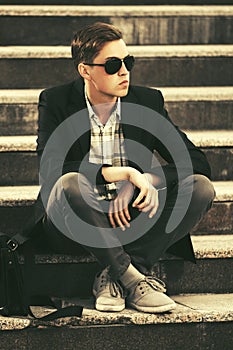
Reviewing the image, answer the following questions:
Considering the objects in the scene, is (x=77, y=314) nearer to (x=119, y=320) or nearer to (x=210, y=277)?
(x=119, y=320)

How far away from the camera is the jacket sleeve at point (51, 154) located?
4.09 metres

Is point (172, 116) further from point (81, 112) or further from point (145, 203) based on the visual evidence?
point (145, 203)

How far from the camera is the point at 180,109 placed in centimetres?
514

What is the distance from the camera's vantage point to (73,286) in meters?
4.27

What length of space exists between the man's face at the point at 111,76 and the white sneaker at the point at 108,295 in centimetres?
75

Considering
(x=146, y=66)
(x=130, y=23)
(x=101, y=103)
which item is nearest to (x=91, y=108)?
(x=101, y=103)

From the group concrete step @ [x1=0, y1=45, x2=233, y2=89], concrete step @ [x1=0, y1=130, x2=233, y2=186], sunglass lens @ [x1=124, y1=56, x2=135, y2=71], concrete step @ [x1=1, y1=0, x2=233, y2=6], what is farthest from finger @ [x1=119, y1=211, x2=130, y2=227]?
concrete step @ [x1=1, y1=0, x2=233, y2=6]

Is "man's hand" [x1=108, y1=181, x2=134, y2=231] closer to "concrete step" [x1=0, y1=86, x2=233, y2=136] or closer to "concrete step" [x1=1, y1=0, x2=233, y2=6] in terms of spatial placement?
"concrete step" [x1=0, y1=86, x2=233, y2=136]

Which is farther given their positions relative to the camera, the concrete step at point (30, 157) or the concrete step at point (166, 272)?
the concrete step at point (30, 157)

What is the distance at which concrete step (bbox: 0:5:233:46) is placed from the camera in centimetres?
557

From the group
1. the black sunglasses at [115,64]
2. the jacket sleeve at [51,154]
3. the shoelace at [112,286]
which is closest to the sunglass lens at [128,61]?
the black sunglasses at [115,64]

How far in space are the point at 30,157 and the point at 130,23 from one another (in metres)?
1.25

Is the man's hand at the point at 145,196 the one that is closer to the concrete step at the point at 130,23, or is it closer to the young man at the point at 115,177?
the young man at the point at 115,177

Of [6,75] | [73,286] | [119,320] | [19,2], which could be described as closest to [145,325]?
[119,320]
